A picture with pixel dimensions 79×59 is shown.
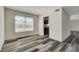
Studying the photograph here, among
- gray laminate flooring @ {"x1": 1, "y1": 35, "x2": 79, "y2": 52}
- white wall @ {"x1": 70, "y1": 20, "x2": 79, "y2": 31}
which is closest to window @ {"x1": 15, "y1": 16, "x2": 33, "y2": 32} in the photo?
gray laminate flooring @ {"x1": 1, "y1": 35, "x2": 79, "y2": 52}

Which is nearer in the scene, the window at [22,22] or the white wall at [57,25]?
the white wall at [57,25]

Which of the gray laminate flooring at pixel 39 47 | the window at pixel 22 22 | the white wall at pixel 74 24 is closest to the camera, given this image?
the gray laminate flooring at pixel 39 47

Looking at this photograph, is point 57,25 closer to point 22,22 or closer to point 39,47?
point 39,47

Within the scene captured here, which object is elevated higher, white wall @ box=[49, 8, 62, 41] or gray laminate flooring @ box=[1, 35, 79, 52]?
white wall @ box=[49, 8, 62, 41]

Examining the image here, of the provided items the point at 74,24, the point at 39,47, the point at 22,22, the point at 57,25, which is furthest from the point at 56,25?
the point at 74,24

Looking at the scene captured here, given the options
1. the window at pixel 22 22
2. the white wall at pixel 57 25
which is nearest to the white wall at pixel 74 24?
the white wall at pixel 57 25

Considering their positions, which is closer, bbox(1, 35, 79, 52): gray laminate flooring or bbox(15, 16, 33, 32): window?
bbox(1, 35, 79, 52): gray laminate flooring

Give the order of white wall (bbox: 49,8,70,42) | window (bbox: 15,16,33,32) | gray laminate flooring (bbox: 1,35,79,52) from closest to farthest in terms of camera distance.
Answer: gray laminate flooring (bbox: 1,35,79,52) < white wall (bbox: 49,8,70,42) < window (bbox: 15,16,33,32)

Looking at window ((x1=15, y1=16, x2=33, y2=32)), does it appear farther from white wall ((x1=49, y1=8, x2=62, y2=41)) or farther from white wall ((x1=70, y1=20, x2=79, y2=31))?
white wall ((x1=70, y1=20, x2=79, y2=31))

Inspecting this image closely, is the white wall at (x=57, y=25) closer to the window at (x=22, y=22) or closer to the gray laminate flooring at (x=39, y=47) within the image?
the gray laminate flooring at (x=39, y=47)
